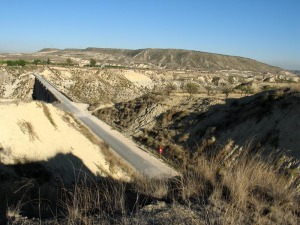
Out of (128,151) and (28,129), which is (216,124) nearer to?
(128,151)

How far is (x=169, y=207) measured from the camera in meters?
5.23

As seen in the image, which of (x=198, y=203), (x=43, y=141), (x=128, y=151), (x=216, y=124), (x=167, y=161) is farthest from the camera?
(x=216, y=124)

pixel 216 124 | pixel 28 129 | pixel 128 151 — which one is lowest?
pixel 128 151

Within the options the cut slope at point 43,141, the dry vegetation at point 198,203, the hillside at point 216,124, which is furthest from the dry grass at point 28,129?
the dry vegetation at point 198,203

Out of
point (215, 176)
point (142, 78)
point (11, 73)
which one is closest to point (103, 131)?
point (215, 176)

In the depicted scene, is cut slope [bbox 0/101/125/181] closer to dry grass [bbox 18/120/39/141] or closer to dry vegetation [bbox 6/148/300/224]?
dry grass [bbox 18/120/39/141]

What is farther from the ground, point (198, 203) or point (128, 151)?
point (198, 203)

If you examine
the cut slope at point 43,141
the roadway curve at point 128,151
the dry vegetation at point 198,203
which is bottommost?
the roadway curve at point 128,151

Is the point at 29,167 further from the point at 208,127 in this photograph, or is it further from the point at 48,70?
the point at 48,70

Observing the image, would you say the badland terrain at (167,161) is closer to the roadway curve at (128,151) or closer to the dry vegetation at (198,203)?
the dry vegetation at (198,203)

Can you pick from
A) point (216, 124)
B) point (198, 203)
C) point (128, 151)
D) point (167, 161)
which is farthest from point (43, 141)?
point (198, 203)

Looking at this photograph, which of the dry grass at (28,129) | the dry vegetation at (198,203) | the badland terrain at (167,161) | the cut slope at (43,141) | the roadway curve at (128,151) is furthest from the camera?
the roadway curve at (128,151)

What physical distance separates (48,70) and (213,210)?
300 feet

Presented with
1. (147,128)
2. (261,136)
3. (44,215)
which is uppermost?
(44,215)
